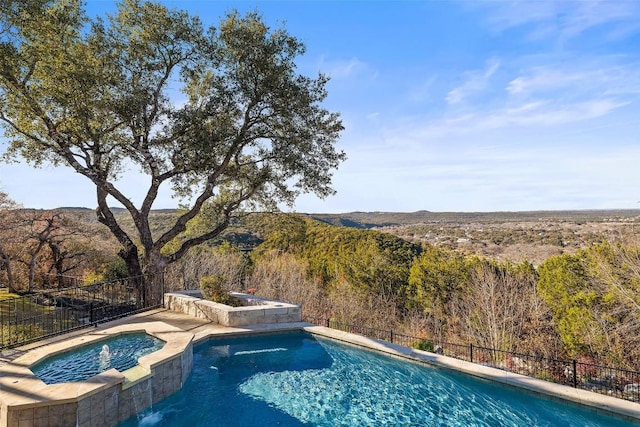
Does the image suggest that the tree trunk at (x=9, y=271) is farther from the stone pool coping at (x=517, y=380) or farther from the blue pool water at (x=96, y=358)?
the stone pool coping at (x=517, y=380)

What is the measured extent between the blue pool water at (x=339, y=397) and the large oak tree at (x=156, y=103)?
6.43 metres

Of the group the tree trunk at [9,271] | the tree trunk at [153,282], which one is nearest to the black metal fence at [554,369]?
the tree trunk at [153,282]

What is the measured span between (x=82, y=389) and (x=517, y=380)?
772cm

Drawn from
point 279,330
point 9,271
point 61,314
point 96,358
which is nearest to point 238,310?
point 279,330

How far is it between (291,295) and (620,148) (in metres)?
19.0

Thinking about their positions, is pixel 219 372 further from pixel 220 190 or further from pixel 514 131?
pixel 514 131

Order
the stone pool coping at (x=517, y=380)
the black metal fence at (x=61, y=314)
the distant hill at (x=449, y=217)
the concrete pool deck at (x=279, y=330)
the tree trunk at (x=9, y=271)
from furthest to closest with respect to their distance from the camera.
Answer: the distant hill at (x=449, y=217) < the tree trunk at (x=9, y=271) < the black metal fence at (x=61, y=314) < the stone pool coping at (x=517, y=380) < the concrete pool deck at (x=279, y=330)

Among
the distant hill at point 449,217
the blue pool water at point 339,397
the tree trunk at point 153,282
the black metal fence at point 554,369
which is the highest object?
the distant hill at point 449,217

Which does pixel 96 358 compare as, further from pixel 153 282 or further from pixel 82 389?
pixel 153 282

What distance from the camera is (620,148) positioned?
1614 centimetres

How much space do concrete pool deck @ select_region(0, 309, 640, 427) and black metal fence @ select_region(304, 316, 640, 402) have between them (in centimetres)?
76

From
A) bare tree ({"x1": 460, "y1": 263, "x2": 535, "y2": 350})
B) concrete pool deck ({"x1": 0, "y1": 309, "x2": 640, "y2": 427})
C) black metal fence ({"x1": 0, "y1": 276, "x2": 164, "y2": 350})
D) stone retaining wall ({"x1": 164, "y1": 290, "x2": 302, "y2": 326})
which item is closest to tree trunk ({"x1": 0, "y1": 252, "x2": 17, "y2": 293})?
black metal fence ({"x1": 0, "y1": 276, "x2": 164, "y2": 350})

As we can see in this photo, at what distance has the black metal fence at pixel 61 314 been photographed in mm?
9383

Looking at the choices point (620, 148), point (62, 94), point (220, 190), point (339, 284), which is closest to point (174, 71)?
point (62, 94)
